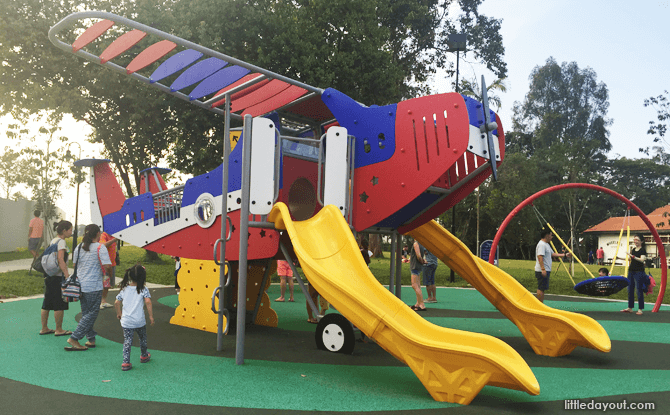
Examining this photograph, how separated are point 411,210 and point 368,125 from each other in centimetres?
137

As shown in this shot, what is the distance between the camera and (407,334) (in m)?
4.67

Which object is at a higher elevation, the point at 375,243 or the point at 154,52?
the point at 154,52

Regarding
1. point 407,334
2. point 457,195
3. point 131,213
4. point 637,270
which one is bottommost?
point 407,334

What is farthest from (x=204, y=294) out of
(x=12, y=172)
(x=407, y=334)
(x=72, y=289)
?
(x=12, y=172)

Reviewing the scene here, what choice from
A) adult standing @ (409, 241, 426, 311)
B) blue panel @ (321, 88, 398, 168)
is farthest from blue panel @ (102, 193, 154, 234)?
adult standing @ (409, 241, 426, 311)

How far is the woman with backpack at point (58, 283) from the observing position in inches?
269

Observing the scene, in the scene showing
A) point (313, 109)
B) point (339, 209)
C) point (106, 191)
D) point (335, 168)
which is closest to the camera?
point (339, 209)

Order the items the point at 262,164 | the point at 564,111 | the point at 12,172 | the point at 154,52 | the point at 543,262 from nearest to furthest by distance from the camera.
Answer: the point at 262,164, the point at 154,52, the point at 543,262, the point at 12,172, the point at 564,111

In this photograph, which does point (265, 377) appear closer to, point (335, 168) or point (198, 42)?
point (335, 168)

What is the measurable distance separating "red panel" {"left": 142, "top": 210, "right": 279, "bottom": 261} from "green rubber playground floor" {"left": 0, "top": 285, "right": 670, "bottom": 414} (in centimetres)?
134

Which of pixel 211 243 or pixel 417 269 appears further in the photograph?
pixel 417 269

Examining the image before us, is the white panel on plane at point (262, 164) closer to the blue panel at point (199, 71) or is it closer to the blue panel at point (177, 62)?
Answer: the blue panel at point (177, 62)

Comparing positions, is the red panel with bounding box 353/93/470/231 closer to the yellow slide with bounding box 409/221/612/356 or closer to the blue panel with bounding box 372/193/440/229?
the blue panel with bounding box 372/193/440/229

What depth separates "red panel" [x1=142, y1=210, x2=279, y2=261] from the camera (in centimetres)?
752
